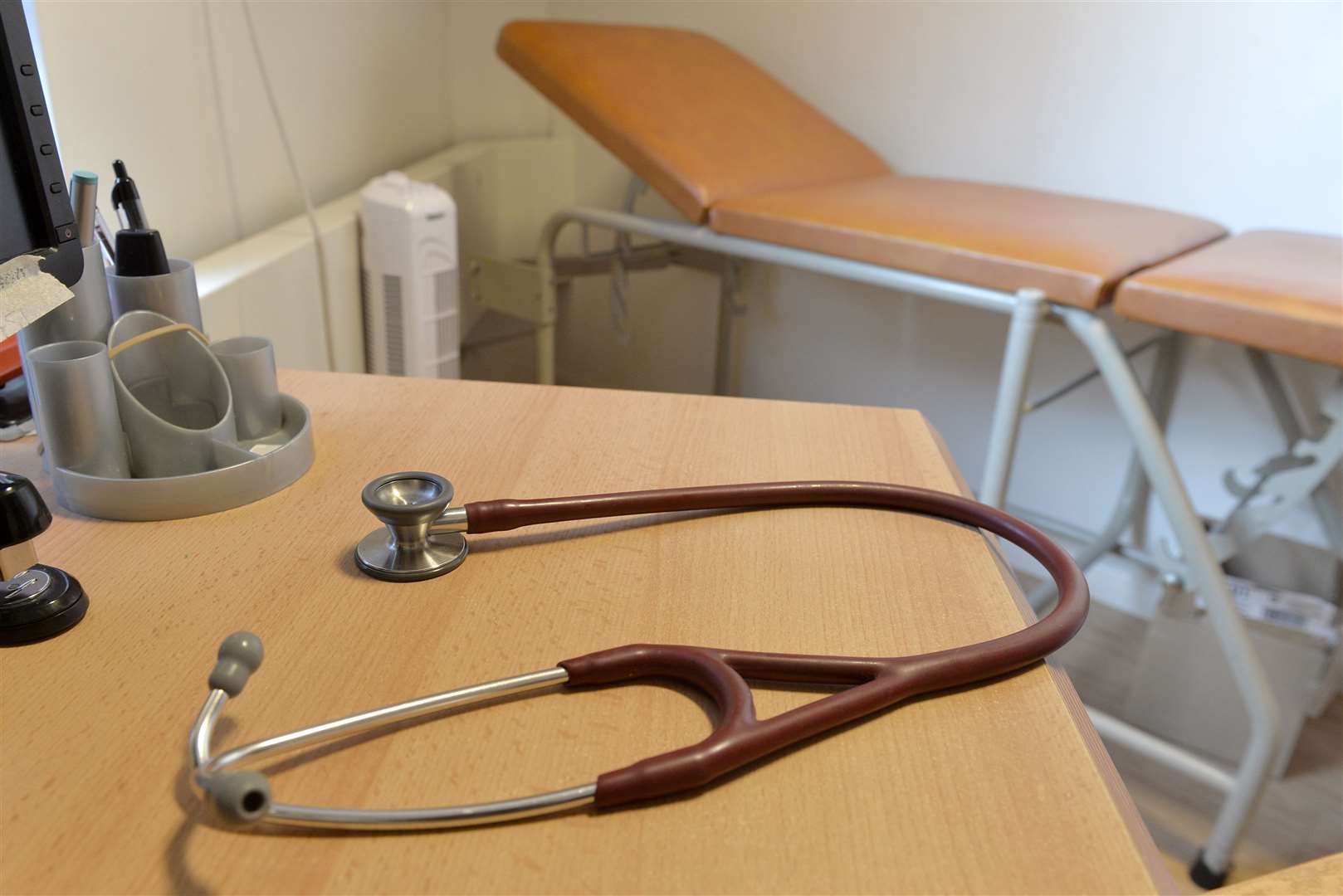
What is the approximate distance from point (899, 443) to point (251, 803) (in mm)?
434

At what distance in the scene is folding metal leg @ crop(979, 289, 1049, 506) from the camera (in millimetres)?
1016

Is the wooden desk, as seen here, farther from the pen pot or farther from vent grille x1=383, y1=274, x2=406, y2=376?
vent grille x1=383, y1=274, x2=406, y2=376

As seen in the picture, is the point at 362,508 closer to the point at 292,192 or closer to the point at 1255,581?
the point at 292,192

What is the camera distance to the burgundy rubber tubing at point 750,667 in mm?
329

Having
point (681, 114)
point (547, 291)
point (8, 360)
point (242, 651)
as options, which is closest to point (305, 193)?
point (547, 291)

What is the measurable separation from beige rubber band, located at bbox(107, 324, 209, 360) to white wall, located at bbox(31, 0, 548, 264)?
0.44 m

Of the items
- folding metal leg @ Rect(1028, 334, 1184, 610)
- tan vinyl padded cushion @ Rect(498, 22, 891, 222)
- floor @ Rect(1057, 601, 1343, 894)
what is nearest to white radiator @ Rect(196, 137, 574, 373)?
tan vinyl padded cushion @ Rect(498, 22, 891, 222)

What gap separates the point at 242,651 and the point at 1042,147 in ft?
4.93

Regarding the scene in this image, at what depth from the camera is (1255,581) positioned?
4.86ft

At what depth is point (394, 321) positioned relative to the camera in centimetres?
125

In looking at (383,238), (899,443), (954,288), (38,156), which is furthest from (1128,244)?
(38,156)

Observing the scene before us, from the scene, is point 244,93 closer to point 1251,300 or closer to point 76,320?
point 76,320

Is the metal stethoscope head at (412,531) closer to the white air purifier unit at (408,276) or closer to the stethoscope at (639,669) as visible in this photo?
the stethoscope at (639,669)

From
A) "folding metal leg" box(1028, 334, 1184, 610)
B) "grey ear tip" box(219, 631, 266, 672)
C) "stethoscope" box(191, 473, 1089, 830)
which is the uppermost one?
"grey ear tip" box(219, 631, 266, 672)
